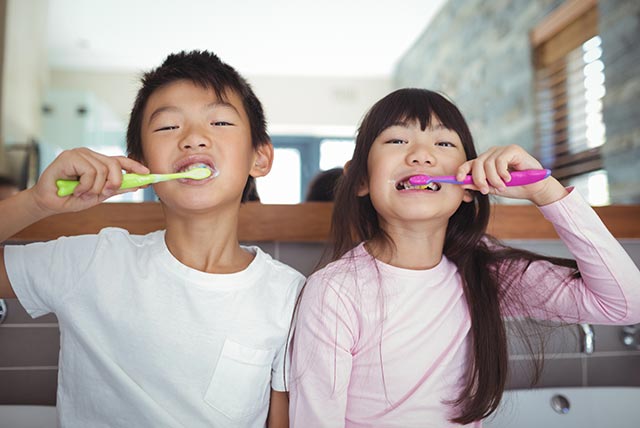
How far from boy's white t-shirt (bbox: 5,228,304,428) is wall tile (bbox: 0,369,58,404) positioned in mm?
362

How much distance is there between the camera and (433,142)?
0.87m

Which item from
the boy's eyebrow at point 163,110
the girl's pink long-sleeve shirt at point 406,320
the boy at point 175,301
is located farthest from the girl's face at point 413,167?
the boy's eyebrow at point 163,110

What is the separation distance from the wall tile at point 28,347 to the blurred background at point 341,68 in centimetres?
190

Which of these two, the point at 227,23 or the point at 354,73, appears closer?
the point at 227,23

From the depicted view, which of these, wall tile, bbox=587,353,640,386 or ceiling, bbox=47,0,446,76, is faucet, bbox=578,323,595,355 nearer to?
wall tile, bbox=587,353,640,386

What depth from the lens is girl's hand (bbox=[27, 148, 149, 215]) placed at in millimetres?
685

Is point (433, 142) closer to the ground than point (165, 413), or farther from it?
farther from it

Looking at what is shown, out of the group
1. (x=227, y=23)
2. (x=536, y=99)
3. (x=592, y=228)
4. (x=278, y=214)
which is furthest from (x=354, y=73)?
(x=592, y=228)

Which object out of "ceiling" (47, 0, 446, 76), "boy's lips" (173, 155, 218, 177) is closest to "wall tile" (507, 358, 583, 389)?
"boy's lips" (173, 155, 218, 177)

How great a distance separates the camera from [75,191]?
70cm

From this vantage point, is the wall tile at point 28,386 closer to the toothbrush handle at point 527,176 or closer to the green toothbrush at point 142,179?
the green toothbrush at point 142,179

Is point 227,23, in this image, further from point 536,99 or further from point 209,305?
point 209,305

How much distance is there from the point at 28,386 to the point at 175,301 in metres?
0.56

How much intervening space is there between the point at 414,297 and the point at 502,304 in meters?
0.18
